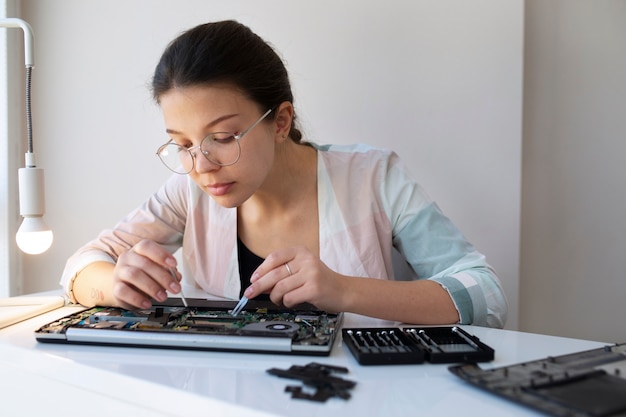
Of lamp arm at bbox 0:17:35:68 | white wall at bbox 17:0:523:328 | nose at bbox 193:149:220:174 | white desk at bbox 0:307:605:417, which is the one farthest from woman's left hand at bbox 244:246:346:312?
white wall at bbox 17:0:523:328

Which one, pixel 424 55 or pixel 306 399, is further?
pixel 424 55

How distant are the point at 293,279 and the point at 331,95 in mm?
892

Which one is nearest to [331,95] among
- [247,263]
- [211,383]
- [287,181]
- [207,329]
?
[287,181]

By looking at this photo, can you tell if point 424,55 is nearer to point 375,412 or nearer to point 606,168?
point 606,168

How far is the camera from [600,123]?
147 cm

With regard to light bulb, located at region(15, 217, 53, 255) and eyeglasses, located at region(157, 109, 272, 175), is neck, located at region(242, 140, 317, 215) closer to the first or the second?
eyeglasses, located at region(157, 109, 272, 175)

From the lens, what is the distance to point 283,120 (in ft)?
3.76

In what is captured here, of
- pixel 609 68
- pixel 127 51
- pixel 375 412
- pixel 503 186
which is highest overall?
pixel 127 51

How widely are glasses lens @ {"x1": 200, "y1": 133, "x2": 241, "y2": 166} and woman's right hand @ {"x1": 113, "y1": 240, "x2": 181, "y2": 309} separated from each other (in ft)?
0.67

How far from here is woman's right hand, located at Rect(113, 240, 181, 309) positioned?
0.85 metres

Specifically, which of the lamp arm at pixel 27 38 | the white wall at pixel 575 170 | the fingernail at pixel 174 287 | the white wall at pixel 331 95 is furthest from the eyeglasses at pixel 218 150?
the white wall at pixel 575 170

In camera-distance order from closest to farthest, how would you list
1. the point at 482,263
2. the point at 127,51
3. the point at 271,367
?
the point at 271,367 < the point at 482,263 < the point at 127,51

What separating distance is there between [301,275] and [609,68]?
1173mm

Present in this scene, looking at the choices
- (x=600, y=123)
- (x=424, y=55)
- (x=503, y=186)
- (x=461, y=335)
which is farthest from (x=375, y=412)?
(x=600, y=123)
